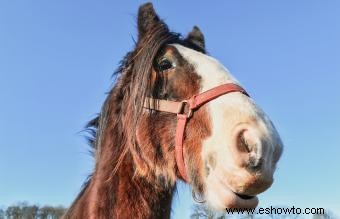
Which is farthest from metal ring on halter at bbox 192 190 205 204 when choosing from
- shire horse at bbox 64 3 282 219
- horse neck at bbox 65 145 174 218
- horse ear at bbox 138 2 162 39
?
horse ear at bbox 138 2 162 39

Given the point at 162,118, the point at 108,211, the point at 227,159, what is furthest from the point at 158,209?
the point at 227,159

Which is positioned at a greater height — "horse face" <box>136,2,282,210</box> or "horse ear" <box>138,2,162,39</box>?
"horse ear" <box>138,2,162,39</box>

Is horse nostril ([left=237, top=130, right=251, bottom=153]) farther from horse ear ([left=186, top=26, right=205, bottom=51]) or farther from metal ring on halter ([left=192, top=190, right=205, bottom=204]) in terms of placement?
horse ear ([left=186, top=26, right=205, bottom=51])

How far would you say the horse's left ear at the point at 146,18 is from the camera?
5242mm

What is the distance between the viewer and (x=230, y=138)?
139 inches

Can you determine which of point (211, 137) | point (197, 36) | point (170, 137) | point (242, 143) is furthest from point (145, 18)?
point (242, 143)

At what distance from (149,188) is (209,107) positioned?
3.78 feet

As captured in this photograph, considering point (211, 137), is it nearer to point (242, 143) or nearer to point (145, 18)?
point (242, 143)

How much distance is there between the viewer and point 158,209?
14.7 feet

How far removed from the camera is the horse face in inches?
133

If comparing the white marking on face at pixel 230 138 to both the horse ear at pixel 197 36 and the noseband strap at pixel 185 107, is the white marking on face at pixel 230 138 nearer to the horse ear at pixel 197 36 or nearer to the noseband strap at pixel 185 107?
the noseband strap at pixel 185 107

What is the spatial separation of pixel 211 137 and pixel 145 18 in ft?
6.96

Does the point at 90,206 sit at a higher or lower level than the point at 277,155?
lower

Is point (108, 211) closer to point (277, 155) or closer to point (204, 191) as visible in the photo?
point (204, 191)
